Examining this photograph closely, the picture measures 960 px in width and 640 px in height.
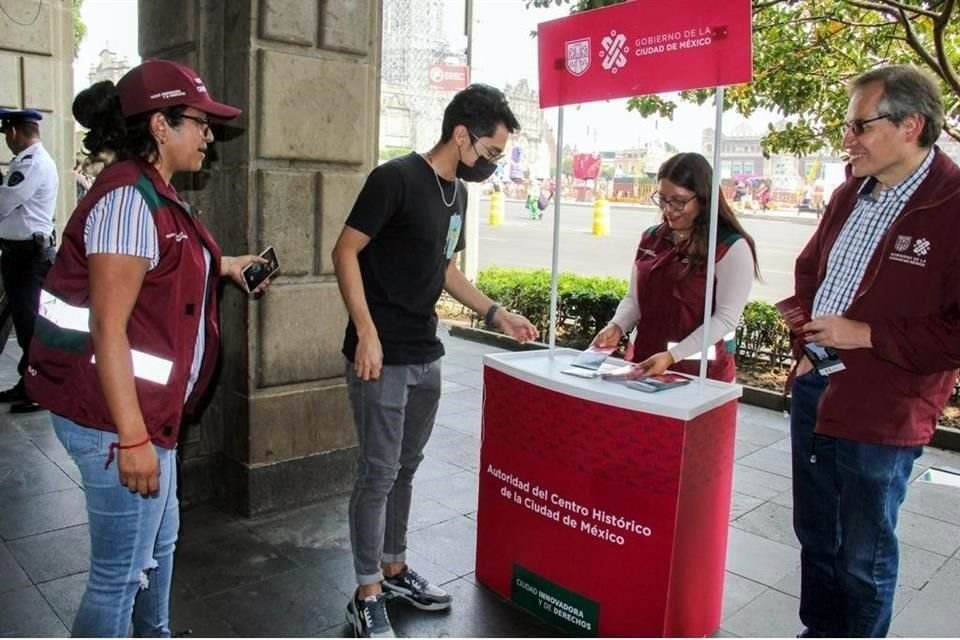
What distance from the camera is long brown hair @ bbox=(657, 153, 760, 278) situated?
9.85 feet

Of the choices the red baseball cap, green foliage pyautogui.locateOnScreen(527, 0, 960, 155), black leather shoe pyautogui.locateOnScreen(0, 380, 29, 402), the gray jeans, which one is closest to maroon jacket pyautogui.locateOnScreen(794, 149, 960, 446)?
the gray jeans

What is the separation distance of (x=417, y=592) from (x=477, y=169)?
1.67 metres

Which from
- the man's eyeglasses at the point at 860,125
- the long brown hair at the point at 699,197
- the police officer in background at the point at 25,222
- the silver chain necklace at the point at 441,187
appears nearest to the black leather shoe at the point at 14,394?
the police officer in background at the point at 25,222

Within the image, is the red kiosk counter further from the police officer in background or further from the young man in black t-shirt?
the police officer in background

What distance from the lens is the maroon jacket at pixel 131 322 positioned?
6.25 ft

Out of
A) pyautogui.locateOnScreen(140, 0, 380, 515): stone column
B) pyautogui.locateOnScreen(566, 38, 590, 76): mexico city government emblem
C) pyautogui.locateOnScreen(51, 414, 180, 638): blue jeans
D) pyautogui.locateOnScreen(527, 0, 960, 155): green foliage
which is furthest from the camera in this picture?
pyautogui.locateOnScreen(527, 0, 960, 155): green foliage

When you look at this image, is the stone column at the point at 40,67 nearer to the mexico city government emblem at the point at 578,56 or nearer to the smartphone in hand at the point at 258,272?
the smartphone in hand at the point at 258,272

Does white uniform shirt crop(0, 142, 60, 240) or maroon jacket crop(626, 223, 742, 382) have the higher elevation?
white uniform shirt crop(0, 142, 60, 240)

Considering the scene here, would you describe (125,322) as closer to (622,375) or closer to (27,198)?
(622,375)

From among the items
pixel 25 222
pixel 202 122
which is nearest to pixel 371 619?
pixel 202 122

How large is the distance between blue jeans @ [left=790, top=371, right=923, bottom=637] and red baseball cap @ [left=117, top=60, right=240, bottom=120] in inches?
83.8

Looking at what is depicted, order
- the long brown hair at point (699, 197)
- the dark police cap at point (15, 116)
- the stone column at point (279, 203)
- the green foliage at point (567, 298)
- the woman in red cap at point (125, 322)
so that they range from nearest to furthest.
Answer: the woman in red cap at point (125, 322) → the long brown hair at point (699, 197) → the stone column at point (279, 203) → the dark police cap at point (15, 116) → the green foliage at point (567, 298)

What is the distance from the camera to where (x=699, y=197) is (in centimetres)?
302

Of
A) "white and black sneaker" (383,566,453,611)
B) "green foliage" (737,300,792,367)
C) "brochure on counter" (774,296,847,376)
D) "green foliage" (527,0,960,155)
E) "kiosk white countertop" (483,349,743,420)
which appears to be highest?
"green foliage" (527,0,960,155)
